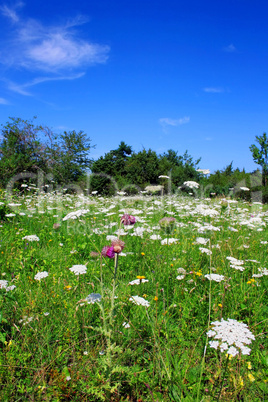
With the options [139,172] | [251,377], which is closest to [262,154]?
[139,172]

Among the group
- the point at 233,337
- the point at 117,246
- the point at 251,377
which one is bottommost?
the point at 251,377

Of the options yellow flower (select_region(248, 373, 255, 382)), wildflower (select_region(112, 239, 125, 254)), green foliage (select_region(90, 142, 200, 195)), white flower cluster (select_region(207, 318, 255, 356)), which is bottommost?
yellow flower (select_region(248, 373, 255, 382))

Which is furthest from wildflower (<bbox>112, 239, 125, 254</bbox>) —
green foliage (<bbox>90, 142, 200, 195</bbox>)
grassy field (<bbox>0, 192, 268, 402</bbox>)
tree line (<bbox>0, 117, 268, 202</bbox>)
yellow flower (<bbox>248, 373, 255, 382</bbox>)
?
green foliage (<bbox>90, 142, 200, 195</bbox>)

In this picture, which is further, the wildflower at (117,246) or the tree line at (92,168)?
the tree line at (92,168)

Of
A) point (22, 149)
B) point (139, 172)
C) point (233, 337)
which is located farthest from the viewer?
point (139, 172)

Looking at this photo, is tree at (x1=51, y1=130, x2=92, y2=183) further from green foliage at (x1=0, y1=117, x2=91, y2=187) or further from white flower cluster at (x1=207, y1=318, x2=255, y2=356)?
white flower cluster at (x1=207, y1=318, x2=255, y2=356)

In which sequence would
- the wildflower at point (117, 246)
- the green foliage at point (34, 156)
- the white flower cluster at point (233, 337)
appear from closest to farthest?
the white flower cluster at point (233, 337) → the wildflower at point (117, 246) → the green foliage at point (34, 156)

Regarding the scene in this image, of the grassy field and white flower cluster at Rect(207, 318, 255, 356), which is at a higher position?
white flower cluster at Rect(207, 318, 255, 356)

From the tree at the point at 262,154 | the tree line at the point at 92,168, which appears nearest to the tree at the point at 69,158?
the tree line at the point at 92,168

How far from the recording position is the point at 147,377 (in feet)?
4.32

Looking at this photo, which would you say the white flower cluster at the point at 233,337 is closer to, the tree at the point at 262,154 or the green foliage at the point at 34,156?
the green foliage at the point at 34,156

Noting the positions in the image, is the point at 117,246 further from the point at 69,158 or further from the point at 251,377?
the point at 69,158

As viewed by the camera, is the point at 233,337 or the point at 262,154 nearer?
the point at 233,337

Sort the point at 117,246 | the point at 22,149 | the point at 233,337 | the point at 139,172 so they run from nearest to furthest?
the point at 233,337, the point at 117,246, the point at 22,149, the point at 139,172
